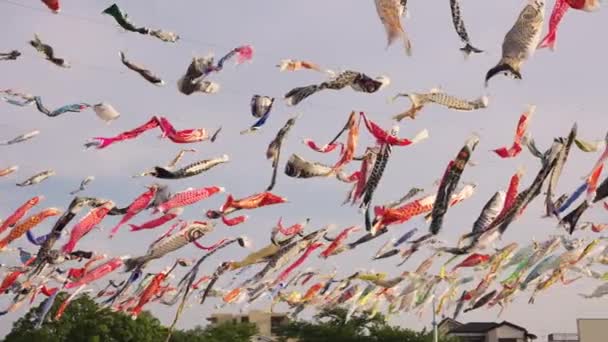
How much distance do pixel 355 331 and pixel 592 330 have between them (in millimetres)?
11167

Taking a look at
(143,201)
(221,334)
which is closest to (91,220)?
(143,201)

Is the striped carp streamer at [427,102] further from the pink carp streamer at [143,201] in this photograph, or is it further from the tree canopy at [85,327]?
the tree canopy at [85,327]

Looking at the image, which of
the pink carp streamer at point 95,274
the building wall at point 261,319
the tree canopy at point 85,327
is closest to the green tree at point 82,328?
the tree canopy at point 85,327

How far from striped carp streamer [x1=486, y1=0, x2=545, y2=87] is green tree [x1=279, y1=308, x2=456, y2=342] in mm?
32521

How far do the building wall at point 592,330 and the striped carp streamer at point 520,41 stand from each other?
112 ft

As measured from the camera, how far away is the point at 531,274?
1759 cm

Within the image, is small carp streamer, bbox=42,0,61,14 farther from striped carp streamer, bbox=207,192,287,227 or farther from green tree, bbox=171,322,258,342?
green tree, bbox=171,322,258,342

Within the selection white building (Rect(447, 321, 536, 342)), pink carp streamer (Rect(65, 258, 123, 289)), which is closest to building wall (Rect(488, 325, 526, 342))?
white building (Rect(447, 321, 536, 342))

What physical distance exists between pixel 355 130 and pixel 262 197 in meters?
2.50

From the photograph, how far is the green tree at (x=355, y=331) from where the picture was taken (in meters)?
41.2

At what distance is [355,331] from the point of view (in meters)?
41.6

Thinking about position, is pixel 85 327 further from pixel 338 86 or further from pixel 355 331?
pixel 338 86

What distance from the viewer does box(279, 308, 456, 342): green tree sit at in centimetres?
4119

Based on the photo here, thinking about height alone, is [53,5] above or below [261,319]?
below
